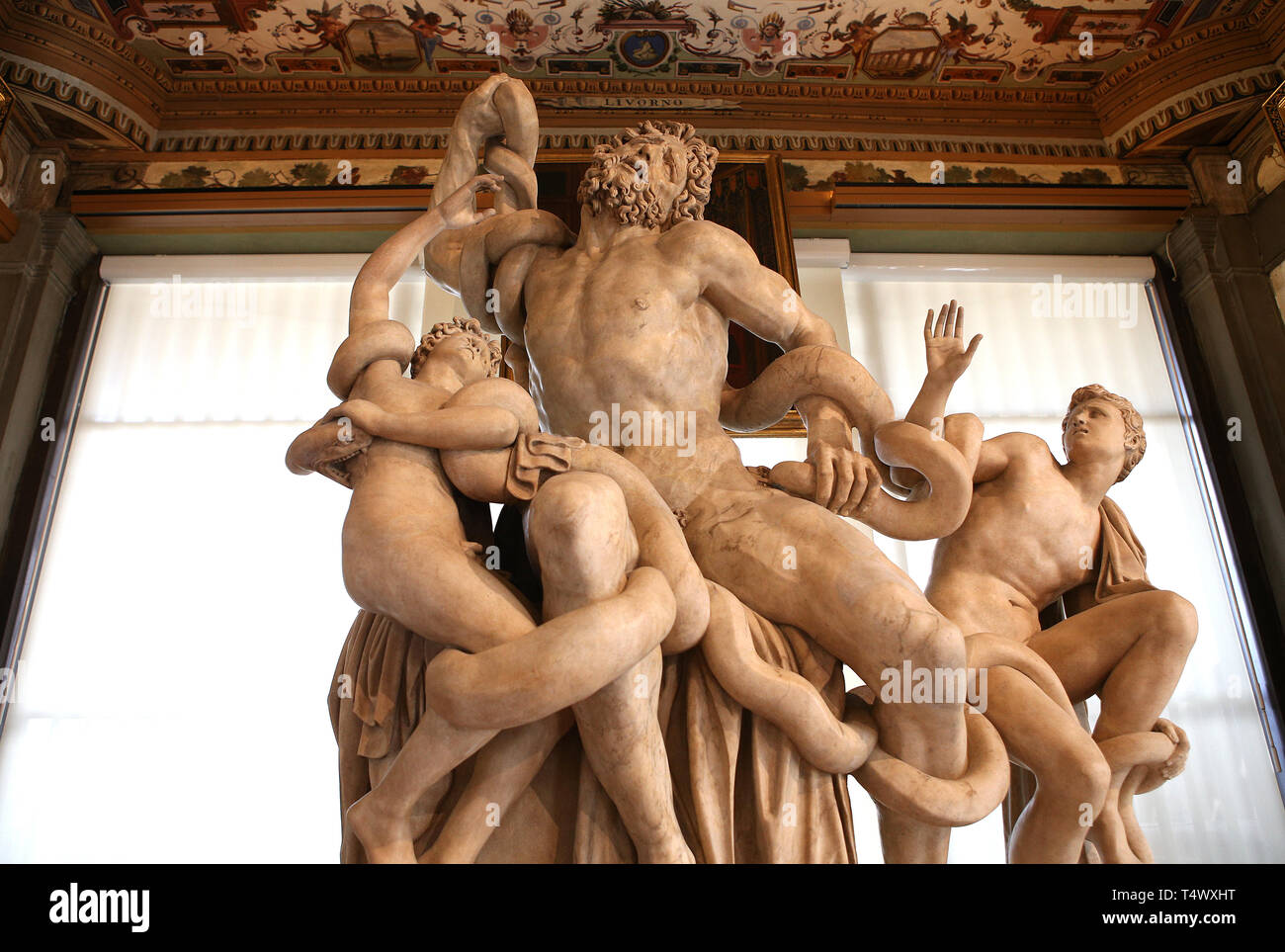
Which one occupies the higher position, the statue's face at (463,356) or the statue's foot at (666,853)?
the statue's face at (463,356)

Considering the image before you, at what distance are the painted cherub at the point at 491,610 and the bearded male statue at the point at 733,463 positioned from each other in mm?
219

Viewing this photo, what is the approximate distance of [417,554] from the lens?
1854mm

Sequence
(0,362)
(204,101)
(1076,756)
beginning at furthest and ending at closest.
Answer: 1. (204,101)
2. (0,362)
3. (1076,756)

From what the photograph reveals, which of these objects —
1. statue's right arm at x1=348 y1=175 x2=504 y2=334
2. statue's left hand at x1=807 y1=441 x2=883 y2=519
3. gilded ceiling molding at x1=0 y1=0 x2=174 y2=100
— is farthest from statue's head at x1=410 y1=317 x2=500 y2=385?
gilded ceiling molding at x1=0 y1=0 x2=174 y2=100

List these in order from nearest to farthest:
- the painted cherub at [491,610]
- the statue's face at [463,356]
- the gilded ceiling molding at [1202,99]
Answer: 1. the painted cherub at [491,610]
2. the statue's face at [463,356]
3. the gilded ceiling molding at [1202,99]

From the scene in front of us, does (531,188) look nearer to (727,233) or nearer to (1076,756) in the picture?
(727,233)

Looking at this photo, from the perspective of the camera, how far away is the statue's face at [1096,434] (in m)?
2.84

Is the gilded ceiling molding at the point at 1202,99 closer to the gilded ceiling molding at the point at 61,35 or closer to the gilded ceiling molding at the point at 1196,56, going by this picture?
the gilded ceiling molding at the point at 1196,56

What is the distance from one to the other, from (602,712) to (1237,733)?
575cm

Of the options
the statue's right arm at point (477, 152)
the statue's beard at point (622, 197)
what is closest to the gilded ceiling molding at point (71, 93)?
the statue's right arm at point (477, 152)

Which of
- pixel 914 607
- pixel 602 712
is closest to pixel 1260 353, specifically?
pixel 914 607

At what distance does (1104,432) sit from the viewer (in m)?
2.86

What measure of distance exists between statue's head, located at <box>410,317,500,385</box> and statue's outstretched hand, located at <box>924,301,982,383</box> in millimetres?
1019
